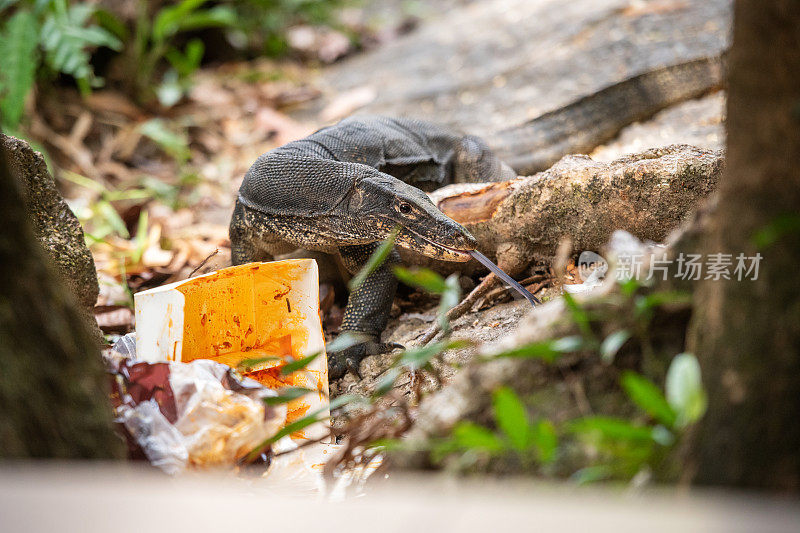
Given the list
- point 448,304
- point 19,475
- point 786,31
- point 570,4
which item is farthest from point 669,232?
point 570,4

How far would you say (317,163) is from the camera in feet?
11.2

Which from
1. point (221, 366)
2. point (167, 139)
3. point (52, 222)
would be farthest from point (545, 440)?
point (167, 139)

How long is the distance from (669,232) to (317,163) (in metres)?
1.62

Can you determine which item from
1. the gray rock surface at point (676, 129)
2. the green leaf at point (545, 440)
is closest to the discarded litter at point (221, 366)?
the green leaf at point (545, 440)

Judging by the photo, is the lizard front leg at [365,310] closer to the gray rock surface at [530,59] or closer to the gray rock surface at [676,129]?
the gray rock surface at [676,129]

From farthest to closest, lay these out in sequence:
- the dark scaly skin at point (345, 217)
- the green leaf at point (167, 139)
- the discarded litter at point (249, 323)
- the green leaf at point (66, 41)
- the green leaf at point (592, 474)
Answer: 1. the green leaf at point (167, 139)
2. the green leaf at point (66, 41)
3. the dark scaly skin at point (345, 217)
4. the discarded litter at point (249, 323)
5. the green leaf at point (592, 474)

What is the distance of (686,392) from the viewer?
1312 millimetres

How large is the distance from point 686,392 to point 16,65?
580 centimetres

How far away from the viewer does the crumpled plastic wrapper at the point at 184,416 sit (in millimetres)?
1863

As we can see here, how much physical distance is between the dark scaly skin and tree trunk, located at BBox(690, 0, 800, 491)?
1742mm

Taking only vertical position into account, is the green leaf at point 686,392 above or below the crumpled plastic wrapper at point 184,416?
above

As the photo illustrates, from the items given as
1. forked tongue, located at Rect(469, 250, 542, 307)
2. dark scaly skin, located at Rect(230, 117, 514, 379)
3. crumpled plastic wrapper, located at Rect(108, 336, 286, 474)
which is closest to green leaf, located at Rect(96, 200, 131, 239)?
dark scaly skin, located at Rect(230, 117, 514, 379)

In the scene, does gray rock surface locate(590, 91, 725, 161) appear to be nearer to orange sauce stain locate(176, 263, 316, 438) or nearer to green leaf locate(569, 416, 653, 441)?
orange sauce stain locate(176, 263, 316, 438)

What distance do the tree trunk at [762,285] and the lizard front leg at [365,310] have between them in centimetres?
214
